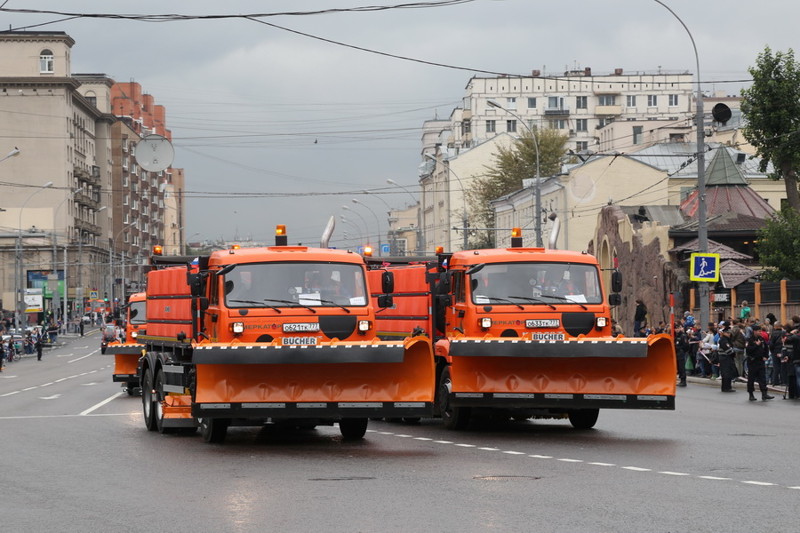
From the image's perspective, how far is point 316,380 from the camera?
1797cm

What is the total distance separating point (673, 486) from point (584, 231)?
70.9 metres

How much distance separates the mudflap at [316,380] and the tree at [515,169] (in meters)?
87.3

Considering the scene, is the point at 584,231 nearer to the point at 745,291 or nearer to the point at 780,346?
the point at 745,291

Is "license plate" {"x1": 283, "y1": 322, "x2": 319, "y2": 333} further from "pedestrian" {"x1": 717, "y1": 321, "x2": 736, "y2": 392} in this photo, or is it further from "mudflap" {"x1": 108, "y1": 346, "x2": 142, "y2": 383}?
"mudflap" {"x1": 108, "y1": 346, "x2": 142, "y2": 383}

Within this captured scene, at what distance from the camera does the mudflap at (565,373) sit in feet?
63.6

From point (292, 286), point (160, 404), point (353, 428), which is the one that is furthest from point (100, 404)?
point (292, 286)

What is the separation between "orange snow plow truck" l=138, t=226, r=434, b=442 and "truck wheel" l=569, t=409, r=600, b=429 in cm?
375

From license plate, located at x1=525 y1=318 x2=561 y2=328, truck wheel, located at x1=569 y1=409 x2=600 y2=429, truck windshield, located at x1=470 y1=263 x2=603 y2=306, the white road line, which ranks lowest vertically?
the white road line

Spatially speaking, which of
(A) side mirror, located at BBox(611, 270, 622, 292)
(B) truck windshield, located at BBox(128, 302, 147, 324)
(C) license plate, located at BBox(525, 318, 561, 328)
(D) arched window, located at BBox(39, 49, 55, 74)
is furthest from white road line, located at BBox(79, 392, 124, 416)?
(D) arched window, located at BBox(39, 49, 55, 74)

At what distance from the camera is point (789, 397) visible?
29.0m

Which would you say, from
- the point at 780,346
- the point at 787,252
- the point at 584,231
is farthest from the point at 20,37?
the point at 780,346

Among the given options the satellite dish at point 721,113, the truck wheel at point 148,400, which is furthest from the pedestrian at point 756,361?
the truck wheel at point 148,400

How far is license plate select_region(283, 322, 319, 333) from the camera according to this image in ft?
60.1

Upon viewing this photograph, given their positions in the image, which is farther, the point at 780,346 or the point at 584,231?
the point at 584,231
